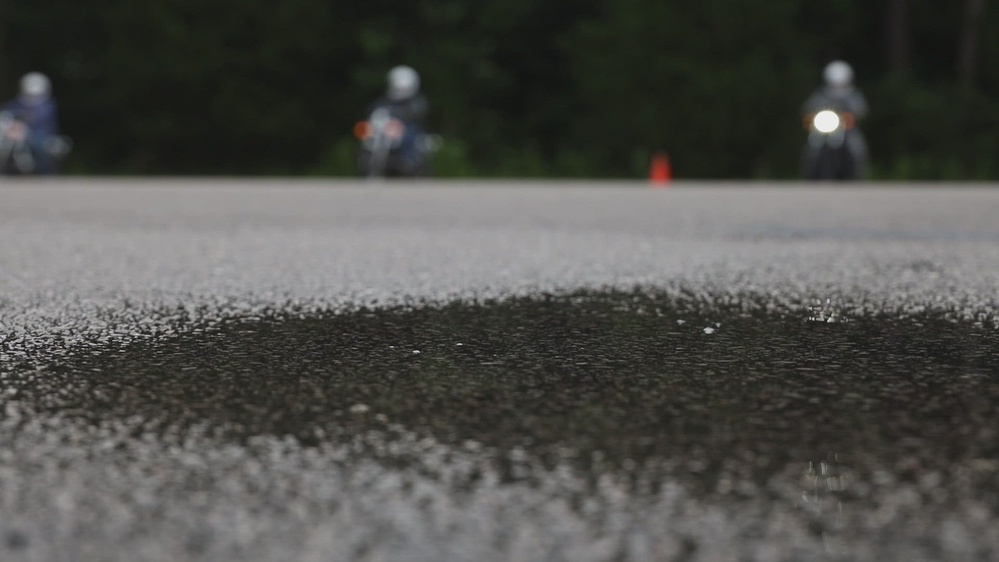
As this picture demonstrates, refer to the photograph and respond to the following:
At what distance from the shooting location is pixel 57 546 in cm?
158

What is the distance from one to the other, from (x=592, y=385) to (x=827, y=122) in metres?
14.8

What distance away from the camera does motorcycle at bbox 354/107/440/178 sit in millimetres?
18375

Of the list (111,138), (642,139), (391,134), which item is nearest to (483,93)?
(642,139)

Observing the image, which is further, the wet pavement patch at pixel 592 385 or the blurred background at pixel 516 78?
the blurred background at pixel 516 78

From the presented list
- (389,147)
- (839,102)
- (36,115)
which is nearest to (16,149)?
(36,115)

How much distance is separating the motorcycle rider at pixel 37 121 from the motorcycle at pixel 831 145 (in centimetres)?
995

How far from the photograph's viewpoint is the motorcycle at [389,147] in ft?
60.3

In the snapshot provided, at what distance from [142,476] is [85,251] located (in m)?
4.49

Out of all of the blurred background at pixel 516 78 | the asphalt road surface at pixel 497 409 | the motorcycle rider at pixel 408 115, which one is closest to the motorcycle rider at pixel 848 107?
the motorcycle rider at pixel 408 115

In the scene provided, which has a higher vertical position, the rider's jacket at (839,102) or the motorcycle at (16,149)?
the rider's jacket at (839,102)

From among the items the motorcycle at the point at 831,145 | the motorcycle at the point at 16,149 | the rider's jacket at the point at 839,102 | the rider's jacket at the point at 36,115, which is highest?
the rider's jacket at the point at 839,102

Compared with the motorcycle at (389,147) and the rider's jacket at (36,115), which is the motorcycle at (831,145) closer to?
the motorcycle at (389,147)

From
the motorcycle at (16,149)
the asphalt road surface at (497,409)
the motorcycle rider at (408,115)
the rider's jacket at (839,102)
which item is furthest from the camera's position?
the motorcycle at (16,149)

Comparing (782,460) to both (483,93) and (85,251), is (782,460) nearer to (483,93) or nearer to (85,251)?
(85,251)
